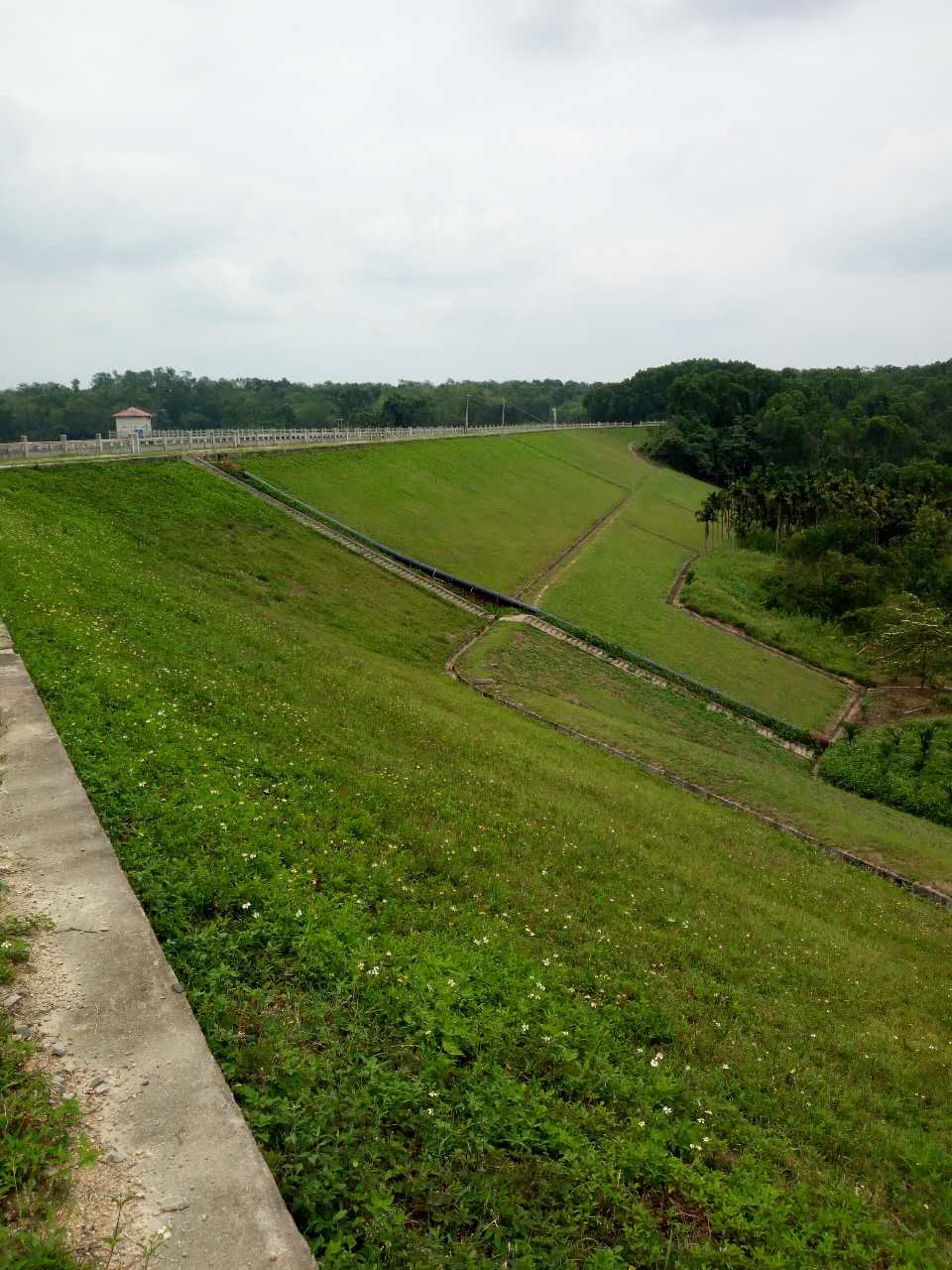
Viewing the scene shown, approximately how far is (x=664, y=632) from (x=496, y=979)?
→ 3261cm

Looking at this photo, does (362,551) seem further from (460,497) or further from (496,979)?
(496,979)

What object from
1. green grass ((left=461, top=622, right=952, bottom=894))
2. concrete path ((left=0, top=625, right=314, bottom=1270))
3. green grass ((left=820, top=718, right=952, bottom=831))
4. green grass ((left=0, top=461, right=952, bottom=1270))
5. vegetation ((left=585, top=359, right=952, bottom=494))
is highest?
vegetation ((left=585, top=359, right=952, bottom=494))

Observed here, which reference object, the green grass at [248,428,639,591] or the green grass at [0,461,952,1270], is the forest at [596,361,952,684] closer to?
the green grass at [248,428,639,591]

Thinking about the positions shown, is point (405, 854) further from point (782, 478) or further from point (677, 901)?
point (782, 478)

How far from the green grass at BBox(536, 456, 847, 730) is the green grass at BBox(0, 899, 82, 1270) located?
1234 inches

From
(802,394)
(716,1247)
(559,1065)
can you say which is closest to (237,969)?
(559,1065)

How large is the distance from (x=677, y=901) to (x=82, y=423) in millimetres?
123438

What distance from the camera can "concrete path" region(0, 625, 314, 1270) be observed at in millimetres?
4090

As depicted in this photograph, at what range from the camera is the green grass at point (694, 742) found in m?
18.7

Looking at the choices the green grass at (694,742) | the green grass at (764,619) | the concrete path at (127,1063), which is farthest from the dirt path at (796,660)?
the concrete path at (127,1063)

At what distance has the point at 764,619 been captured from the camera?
44688 mm

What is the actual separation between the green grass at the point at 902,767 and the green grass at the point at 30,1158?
2534 cm

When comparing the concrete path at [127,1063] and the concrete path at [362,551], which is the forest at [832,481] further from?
the concrete path at [127,1063]

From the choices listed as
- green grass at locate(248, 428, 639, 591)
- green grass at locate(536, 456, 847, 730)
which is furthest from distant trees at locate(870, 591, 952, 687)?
green grass at locate(248, 428, 639, 591)
